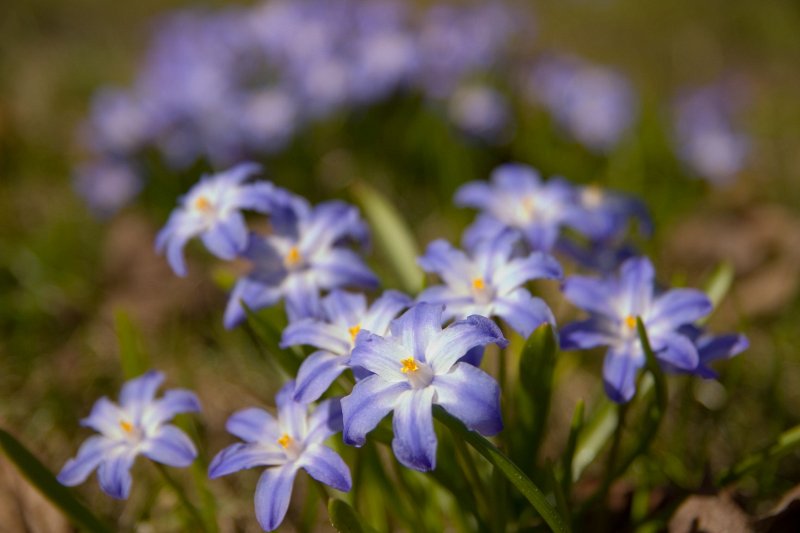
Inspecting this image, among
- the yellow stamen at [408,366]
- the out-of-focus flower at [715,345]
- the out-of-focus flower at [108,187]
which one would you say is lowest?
the out-of-focus flower at [715,345]

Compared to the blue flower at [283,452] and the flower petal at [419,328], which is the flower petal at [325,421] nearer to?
the blue flower at [283,452]

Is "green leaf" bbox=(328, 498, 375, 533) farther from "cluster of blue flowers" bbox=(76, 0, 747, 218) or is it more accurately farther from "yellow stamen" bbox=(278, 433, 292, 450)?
"cluster of blue flowers" bbox=(76, 0, 747, 218)

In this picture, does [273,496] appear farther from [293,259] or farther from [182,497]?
[293,259]

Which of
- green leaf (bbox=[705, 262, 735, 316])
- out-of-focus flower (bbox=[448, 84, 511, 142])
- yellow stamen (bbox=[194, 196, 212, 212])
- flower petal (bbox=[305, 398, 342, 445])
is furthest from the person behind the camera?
out-of-focus flower (bbox=[448, 84, 511, 142])

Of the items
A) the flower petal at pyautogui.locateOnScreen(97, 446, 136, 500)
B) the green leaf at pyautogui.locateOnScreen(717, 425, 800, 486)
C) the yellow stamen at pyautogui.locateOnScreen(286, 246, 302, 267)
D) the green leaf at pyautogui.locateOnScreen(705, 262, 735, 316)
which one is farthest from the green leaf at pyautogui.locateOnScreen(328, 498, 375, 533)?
the green leaf at pyautogui.locateOnScreen(705, 262, 735, 316)

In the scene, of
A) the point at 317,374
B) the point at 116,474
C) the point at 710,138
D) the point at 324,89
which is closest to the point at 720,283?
the point at 317,374

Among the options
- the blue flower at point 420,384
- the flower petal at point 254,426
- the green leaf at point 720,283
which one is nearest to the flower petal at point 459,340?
the blue flower at point 420,384
